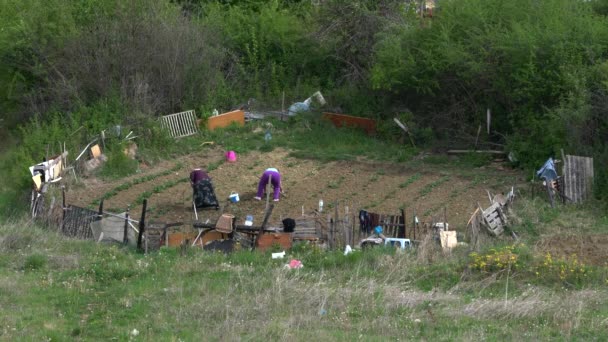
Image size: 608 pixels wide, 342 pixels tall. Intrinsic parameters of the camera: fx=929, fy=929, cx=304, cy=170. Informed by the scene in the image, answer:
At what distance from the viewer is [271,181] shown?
762 inches

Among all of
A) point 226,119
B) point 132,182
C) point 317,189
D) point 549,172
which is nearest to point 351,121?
point 226,119

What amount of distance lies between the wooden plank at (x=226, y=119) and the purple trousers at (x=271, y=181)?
7219 mm

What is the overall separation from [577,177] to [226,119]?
11.5 metres

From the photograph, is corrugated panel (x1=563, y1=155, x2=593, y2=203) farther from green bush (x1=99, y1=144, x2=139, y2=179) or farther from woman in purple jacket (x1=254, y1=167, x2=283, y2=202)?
green bush (x1=99, y1=144, x2=139, y2=179)

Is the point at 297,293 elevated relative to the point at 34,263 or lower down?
lower down

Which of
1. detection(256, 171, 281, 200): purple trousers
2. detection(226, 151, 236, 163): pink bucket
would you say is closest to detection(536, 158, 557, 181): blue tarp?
detection(256, 171, 281, 200): purple trousers

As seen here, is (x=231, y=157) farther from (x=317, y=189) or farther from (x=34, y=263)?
(x=34, y=263)

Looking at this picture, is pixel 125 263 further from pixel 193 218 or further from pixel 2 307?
pixel 193 218

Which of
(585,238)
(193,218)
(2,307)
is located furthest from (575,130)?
(2,307)

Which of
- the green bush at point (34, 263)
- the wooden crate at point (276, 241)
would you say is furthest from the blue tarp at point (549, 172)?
the green bush at point (34, 263)

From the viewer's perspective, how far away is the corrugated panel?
59.6ft

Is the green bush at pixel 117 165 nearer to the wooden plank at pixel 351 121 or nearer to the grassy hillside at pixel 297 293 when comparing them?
the grassy hillside at pixel 297 293

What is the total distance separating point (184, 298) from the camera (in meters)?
11.9

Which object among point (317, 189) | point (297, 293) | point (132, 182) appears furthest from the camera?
point (132, 182)
